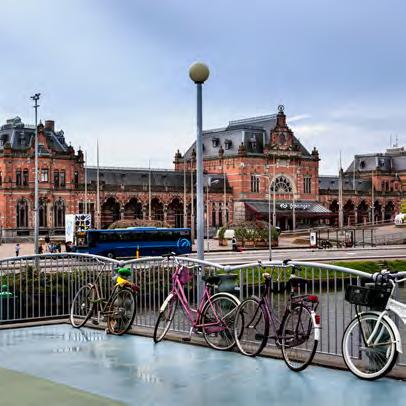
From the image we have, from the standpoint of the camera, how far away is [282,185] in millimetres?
82938

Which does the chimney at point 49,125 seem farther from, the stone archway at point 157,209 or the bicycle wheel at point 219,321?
the bicycle wheel at point 219,321

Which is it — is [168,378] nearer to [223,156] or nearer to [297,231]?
[297,231]

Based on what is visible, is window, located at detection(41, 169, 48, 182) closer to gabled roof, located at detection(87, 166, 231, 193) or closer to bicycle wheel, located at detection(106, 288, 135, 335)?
gabled roof, located at detection(87, 166, 231, 193)

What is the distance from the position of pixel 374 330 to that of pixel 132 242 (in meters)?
39.4

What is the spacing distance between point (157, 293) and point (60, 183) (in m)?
56.8

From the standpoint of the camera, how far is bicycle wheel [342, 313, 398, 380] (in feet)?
22.3

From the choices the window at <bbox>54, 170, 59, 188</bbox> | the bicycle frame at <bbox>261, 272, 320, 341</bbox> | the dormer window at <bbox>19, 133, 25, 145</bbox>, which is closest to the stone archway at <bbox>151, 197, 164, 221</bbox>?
the window at <bbox>54, 170, 59, 188</bbox>

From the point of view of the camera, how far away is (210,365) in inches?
303

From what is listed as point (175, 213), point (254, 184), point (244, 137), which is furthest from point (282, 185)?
point (175, 213)

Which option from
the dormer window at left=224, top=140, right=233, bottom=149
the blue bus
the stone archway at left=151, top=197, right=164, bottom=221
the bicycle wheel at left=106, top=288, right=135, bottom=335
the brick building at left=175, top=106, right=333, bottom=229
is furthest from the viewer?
the dormer window at left=224, top=140, right=233, bottom=149

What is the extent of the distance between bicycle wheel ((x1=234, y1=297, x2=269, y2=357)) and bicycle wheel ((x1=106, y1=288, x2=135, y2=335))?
1915mm

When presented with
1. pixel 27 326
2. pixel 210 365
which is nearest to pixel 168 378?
pixel 210 365

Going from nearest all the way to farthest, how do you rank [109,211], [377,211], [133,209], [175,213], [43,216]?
[43,216] → [109,211] → [133,209] → [175,213] → [377,211]

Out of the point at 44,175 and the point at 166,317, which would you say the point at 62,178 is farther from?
the point at 166,317
